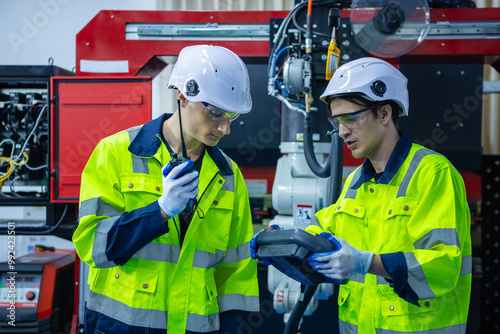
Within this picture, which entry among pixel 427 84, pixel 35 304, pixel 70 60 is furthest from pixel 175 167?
pixel 70 60

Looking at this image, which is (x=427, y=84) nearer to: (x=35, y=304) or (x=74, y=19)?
(x=35, y=304)

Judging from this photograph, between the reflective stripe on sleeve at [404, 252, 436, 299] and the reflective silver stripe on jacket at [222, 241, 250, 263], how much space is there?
598mm

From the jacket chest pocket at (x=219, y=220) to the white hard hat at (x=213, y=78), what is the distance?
13.0 inches

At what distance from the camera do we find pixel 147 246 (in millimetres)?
1597

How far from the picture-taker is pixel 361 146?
1734 mm

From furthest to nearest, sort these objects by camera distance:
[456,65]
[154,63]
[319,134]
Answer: [154,63]
[456,65]
[319,134]

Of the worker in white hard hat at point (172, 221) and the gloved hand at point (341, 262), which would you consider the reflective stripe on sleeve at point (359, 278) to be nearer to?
the gloved hand at point (341, 262)

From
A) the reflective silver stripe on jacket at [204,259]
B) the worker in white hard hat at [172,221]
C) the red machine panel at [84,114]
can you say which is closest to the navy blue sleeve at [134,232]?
the worker in white hard hat at [172,221]

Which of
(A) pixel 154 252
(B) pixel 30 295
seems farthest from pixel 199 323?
(B) pixel 30 295

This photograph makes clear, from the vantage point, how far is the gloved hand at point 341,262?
1.47m

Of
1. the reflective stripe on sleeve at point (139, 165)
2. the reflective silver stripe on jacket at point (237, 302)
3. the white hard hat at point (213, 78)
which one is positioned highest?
the white hard hat at point (213, 78)

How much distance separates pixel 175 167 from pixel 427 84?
2.31 m

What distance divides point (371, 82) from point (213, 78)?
1.83 feet

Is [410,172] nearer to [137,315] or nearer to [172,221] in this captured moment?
[172,221]
